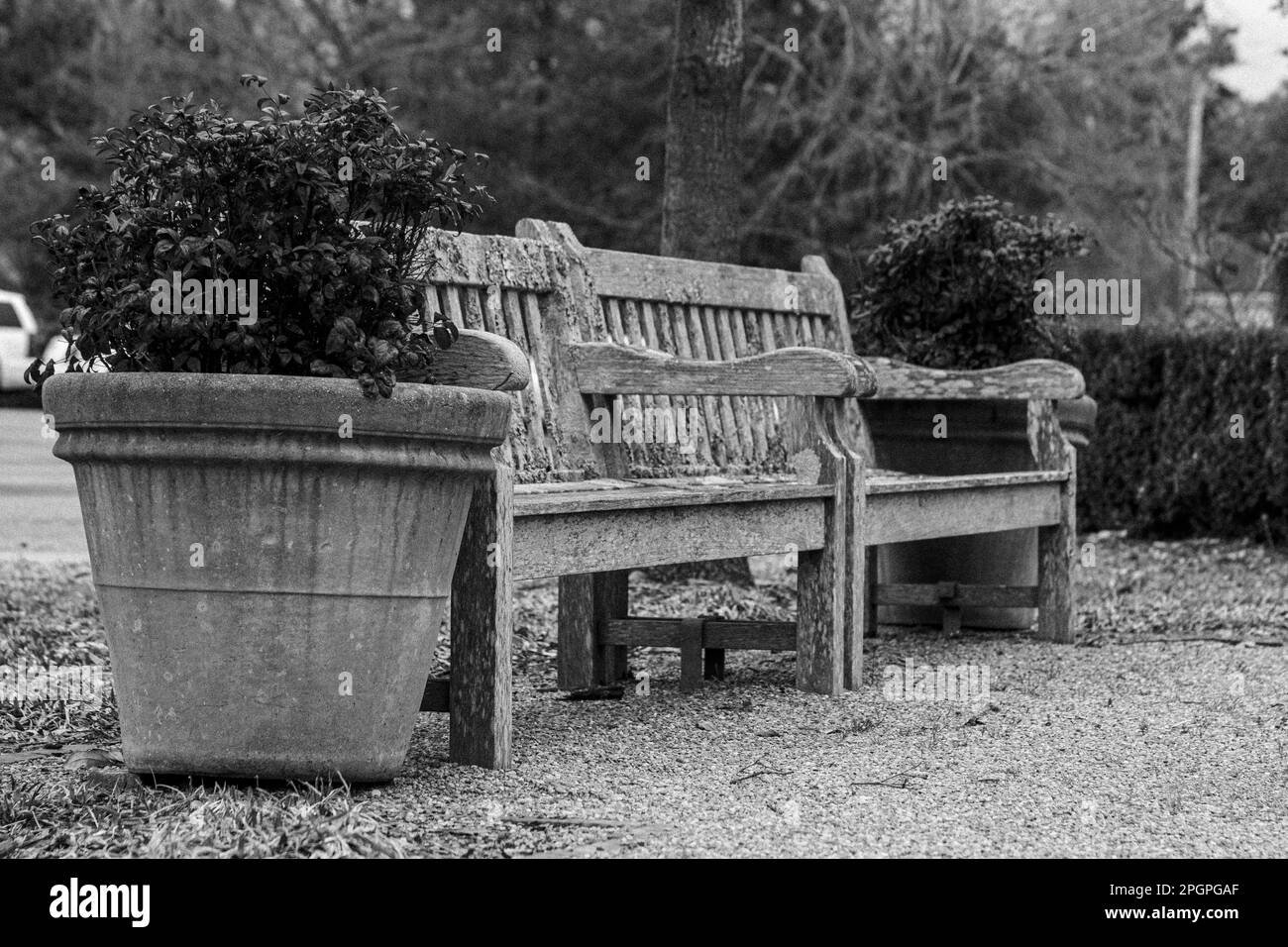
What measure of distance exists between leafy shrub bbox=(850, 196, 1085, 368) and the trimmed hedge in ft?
9.22

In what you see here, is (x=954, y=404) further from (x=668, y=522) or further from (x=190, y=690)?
(x=190, y=690)

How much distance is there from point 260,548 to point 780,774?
1.24 meters

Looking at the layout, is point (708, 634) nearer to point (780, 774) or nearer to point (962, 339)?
point (780, 774)

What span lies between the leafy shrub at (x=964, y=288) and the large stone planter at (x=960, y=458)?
0.19 meters

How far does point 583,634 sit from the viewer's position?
461cm

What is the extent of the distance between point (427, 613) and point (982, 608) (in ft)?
11.1

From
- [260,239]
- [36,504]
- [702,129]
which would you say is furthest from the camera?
[36,504]

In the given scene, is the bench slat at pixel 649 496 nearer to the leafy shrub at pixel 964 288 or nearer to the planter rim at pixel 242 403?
the planter rim at pixel 242 403

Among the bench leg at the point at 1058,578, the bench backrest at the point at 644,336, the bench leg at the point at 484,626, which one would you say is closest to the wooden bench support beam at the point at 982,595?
the bench leg at the point at 1058,578

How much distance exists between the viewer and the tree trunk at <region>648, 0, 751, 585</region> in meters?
6.77

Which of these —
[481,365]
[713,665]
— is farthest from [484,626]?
[713,665]

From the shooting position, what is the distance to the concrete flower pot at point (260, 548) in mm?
2875

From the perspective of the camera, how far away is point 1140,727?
4.15 metres

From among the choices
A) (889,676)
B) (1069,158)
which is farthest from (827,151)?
(889,676)
